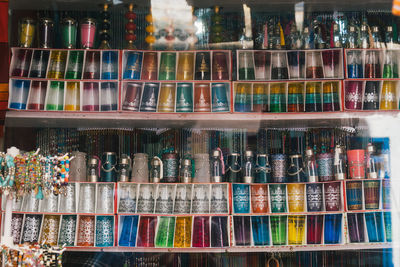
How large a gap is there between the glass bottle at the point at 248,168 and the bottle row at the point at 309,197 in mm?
40

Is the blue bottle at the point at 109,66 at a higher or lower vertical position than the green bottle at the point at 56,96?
higher

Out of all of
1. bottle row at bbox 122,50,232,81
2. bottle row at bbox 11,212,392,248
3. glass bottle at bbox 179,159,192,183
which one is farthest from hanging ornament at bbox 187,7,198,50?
bottle row at bbox 11,212,392,248

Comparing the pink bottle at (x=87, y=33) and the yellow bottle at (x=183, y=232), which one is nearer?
the yellow bottle at (x=183, y=232)

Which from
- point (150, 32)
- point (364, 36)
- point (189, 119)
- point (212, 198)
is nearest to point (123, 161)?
point (189, 119)

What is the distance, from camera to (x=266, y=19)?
3018 millimetres

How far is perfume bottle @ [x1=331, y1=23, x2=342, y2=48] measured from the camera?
3000mm

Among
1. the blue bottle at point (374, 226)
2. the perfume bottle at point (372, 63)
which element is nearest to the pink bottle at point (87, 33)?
the perfume bottle at point (372, 63)

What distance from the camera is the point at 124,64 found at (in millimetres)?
2947

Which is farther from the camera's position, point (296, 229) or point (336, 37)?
point (336, 37)

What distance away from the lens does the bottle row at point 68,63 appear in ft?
9.63

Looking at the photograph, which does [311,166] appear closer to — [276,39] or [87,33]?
[276,39]

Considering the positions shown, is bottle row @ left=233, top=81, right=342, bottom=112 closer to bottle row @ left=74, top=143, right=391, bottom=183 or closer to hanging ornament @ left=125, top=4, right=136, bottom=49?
bottle row @ left=74, top=143, right=391, bottom=183

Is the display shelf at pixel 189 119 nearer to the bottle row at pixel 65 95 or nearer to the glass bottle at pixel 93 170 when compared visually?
the bottle row at pixel 65 95

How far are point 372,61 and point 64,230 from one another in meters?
1.98
